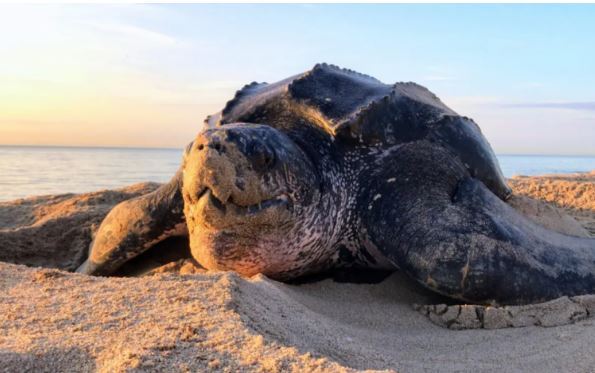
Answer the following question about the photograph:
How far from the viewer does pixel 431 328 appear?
75.4 inches

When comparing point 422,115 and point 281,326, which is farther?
point 422,115

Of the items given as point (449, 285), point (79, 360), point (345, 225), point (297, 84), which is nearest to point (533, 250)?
point (449, 285)

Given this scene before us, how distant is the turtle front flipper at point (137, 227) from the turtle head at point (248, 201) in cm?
64

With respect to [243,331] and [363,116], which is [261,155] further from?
[243,331]

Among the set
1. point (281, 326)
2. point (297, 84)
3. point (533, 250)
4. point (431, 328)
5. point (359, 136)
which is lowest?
point (431, 328)

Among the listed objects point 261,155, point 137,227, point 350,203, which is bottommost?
point 137,227

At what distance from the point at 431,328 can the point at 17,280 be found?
161 centimetres

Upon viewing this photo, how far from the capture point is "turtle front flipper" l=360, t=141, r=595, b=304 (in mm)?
2076

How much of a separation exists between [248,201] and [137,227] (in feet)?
3.77

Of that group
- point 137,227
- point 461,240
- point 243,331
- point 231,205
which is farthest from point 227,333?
point 137,227

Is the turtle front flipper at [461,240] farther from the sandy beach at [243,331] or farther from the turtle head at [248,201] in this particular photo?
the turtle head at [248,201]

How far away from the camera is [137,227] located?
2.97 meters

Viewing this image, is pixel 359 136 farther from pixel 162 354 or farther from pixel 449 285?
pixel 162 354

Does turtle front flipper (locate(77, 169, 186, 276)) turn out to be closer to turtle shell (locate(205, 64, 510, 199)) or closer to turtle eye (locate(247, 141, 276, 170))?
turtle shell (locate(205, 64, 510, 199))
